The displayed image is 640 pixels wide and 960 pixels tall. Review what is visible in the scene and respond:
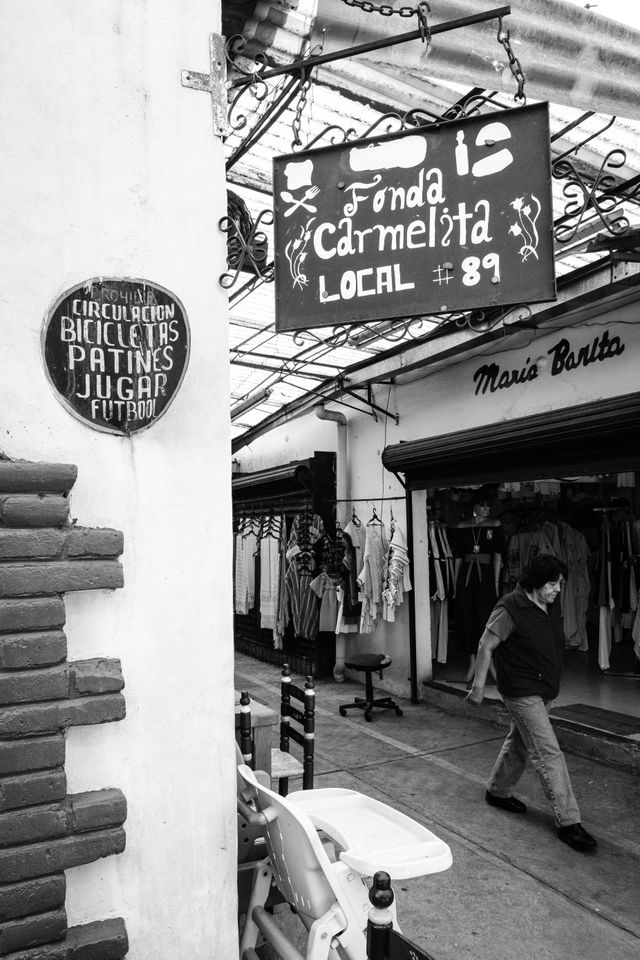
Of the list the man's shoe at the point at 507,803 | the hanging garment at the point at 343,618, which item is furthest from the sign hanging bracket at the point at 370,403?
the man's shoe at the point at 507,803

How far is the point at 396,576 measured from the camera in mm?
8633

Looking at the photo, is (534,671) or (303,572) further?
(303,572)

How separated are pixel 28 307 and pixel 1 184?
1.38 feet

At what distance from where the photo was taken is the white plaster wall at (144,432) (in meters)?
2.33

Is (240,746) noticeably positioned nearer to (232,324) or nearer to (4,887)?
(4,887)

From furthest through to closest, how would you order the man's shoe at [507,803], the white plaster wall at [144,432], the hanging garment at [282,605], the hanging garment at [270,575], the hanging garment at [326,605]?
the hanging garment at [270,575]
the hanging garment at [282,605]
the hanging garment at [326,605]
the man's shoe at [507,803]
the white plaster wall at [144,432]

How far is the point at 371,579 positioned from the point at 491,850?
15.2 ft

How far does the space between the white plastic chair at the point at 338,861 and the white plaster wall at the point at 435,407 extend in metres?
4.57

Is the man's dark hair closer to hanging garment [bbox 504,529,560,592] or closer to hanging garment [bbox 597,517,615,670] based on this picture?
hanging garment [bbox 504,529,560,592]

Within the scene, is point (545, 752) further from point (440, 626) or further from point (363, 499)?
point (363, 499)

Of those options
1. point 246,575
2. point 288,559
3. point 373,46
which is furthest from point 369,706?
point 373,46

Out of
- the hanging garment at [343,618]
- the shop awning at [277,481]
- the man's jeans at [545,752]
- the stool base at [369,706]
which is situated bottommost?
the stool base at [369,706]

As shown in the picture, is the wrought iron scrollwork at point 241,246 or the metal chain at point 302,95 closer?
the wrought iron scrollwork at point 241,246

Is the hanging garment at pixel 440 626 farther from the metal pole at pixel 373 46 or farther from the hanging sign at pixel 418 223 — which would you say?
the metal pole at pixel 373 46
